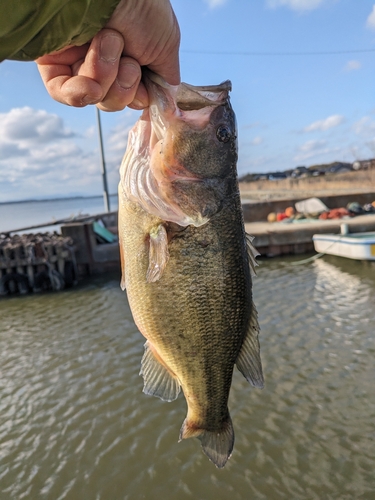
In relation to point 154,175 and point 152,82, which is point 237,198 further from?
point 152,82

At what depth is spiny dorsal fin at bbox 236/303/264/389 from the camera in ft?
7.25

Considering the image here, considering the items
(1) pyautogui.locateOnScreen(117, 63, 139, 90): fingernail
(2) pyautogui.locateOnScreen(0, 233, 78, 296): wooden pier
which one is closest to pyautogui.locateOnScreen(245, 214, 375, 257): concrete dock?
(2) pyautogui.locateOnScreen(0, 233, 78, 296): wooden pier

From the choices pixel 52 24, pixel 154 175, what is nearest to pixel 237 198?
pixel 154 175

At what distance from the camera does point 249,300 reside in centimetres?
218

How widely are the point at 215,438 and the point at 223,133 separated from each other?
5.53 feet

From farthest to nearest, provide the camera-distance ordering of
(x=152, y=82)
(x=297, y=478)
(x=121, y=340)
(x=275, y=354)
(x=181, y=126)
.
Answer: (x=121, y=340) < (x=275, y=354) < (x=297, y=478) < (x=181, y=126) < (x=152, y=82)

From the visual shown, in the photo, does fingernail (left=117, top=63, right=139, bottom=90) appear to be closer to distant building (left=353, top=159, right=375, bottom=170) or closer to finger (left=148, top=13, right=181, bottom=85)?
finger (left=148, top=13, right=181, bottom=85)

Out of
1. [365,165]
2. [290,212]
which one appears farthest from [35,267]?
[365,165]

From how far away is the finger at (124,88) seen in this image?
5.17 feet

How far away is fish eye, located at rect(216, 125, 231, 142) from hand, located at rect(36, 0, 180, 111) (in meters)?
0.38

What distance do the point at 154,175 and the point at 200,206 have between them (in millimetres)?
281

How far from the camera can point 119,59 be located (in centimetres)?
152

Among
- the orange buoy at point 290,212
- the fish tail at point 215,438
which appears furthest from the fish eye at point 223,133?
the orange buoy at point 290,212

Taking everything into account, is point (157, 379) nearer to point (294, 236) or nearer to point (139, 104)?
point (139, 104)
